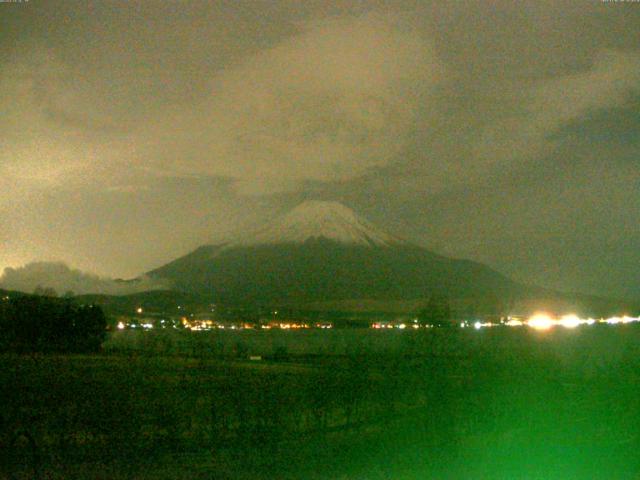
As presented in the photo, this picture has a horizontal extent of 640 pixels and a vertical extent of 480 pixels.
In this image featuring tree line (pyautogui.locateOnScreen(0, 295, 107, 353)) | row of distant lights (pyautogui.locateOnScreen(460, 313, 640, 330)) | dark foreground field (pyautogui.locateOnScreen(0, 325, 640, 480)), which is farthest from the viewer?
row of distant lights (pyautogui.locateOnScreen(460, 313, 640, 330))

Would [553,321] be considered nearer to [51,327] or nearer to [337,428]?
[51,327]

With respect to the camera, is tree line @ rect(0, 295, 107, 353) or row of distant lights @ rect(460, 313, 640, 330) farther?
row of distant lights @ rect(460, 313, 640, 330)

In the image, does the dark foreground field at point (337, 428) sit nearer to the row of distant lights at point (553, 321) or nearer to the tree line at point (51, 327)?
the tree line at point (51, 327)

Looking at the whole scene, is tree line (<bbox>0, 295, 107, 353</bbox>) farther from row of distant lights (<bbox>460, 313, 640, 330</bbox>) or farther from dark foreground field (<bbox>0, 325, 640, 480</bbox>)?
row of distant lights (<bbox>460, 313, 640, 330</bbox>)

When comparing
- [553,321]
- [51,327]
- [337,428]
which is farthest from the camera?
[553,321]

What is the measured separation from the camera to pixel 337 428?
13.9 m

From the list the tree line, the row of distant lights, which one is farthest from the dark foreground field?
the row of distant lights

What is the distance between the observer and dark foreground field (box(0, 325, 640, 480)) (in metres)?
10.1

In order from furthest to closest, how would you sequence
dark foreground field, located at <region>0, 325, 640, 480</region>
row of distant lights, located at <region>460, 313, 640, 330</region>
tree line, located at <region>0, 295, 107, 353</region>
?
row of distant lights, located at <region>460, 313, 640, 330</region> < tree line, located at <region>0, 295, 107, 353</region> < dark foreground field, located at <region>0, 325, 640, 480</region>

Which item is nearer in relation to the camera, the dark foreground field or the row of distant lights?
the dark foreground field

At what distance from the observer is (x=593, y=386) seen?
20875 mm

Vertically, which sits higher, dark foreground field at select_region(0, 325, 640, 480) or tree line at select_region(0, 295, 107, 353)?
tree line at select_region(0, 295, 107, 353)

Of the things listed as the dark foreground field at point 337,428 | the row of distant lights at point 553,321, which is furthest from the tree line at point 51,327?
the row of distant lights at point 553,321

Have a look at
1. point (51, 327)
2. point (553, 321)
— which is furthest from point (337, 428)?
point (553, 321)
